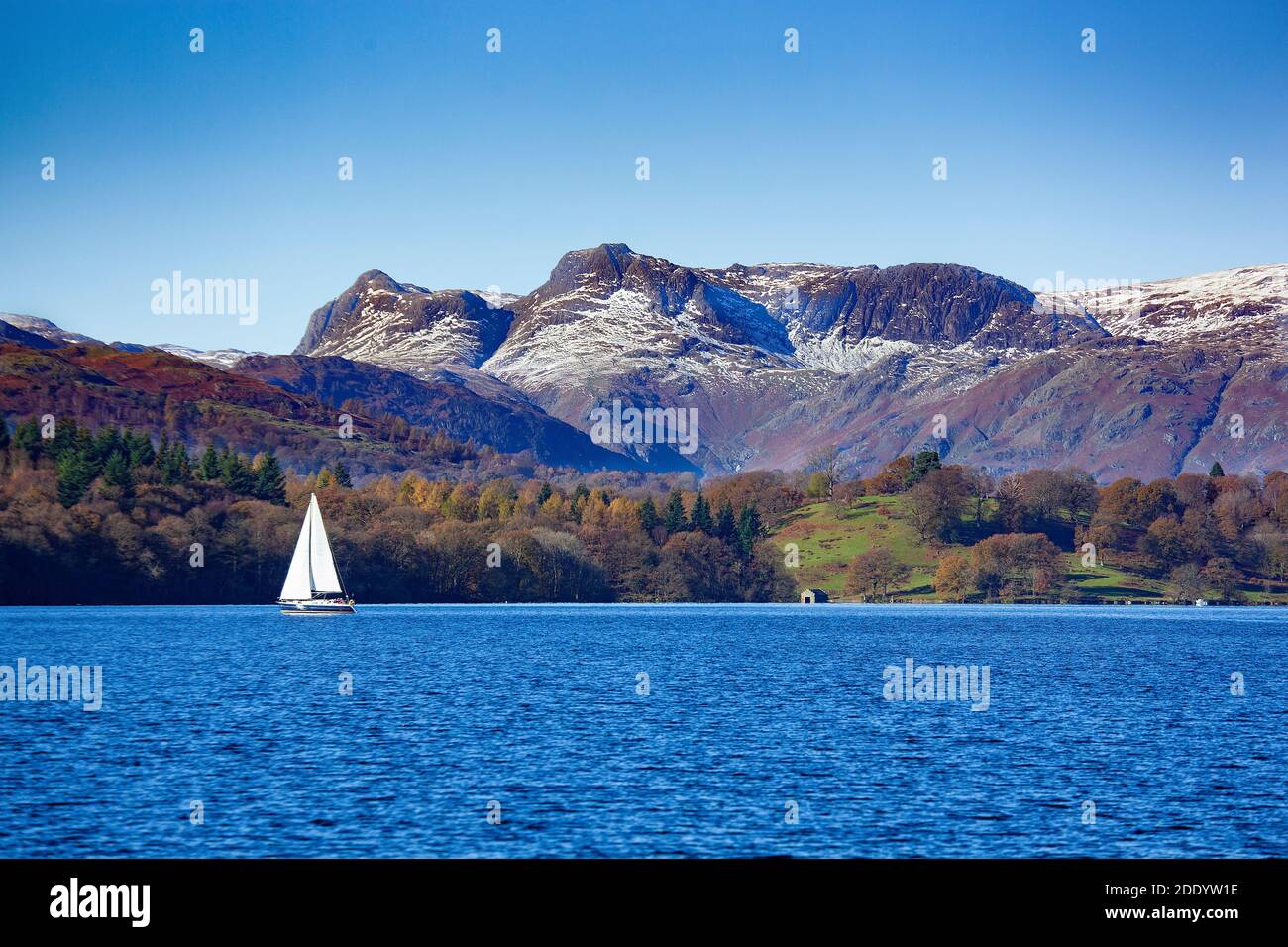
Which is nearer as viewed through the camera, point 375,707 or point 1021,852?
point 1021,852

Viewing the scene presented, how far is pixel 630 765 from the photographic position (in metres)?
72.6

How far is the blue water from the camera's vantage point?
177 ft

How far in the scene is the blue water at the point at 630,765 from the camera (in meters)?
54.1

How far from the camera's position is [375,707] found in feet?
330
